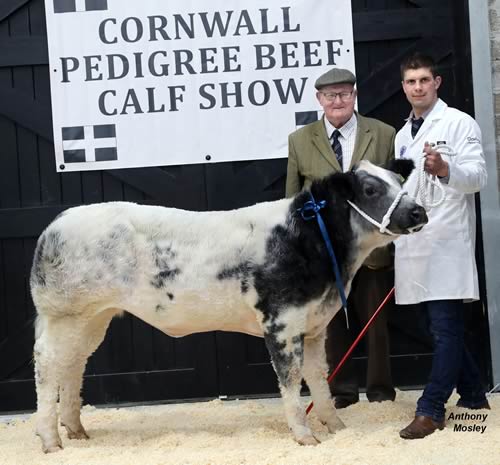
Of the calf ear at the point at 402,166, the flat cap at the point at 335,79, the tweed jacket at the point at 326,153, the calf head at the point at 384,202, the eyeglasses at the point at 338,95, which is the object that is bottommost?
the calf head at the point at 384,202

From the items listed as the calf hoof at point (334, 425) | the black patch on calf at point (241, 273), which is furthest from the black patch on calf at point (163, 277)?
the calf hoof at point (334, 425)

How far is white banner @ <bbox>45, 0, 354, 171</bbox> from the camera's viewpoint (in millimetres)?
6422

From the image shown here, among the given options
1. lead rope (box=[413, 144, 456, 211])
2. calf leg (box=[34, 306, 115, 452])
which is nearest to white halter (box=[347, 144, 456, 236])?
lead rope (box=[413, 144, 456, 211])

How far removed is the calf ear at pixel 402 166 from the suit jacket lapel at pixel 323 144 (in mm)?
689

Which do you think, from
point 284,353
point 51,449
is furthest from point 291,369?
point 51,449

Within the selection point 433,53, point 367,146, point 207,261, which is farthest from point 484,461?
point 433,53

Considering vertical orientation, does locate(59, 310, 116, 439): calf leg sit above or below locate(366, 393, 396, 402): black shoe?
above

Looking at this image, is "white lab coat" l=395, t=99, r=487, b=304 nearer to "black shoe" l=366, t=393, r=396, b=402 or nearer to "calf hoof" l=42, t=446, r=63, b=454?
"black shoe" l=366, t=393, r=396, b=402

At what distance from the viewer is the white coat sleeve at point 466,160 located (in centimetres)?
491

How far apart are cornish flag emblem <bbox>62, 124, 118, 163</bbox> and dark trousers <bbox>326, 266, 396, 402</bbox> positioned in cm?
192

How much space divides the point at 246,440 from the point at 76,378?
3.34ft

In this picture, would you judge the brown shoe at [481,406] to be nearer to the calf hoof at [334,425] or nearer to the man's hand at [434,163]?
the calf hoof at [334,425]

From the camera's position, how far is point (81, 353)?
5227 millimetres

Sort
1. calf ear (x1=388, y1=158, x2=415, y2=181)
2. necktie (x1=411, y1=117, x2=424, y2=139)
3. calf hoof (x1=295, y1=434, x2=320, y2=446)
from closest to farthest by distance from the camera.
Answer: calf hoof (x1=295, y1=434, x2=320, y2=446) → calf ear (x1=388, y1=158, x2=415, y2=181) → necktie (x1=411, y1=117, x2=424, y2=139)
